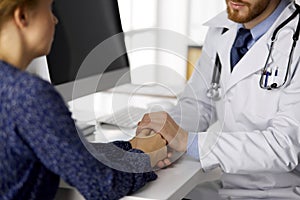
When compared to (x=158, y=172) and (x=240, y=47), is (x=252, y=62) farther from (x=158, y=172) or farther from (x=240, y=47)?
(x=158, y=172)

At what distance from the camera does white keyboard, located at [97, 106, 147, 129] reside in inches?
58.2

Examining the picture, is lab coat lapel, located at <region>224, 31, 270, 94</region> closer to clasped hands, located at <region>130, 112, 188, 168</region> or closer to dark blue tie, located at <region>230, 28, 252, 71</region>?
dark blue tie, located at <region>230, 28, 252, 71</region>

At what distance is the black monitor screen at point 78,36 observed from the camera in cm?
128

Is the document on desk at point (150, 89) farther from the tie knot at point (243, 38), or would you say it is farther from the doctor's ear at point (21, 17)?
the doctor's ear at point (21, 17)

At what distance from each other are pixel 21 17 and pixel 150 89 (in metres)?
0.50

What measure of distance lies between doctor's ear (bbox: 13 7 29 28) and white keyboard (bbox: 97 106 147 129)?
25.0 inches

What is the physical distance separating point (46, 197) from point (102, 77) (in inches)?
21.2

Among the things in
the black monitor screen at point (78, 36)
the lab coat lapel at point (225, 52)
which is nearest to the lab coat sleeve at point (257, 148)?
the lab coat lapel at point (225, 52)

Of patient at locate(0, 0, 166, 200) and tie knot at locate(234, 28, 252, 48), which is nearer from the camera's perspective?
patient at locate(0, 0, 166, 200)

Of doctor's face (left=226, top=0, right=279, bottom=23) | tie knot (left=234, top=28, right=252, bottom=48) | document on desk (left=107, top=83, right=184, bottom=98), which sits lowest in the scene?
document on desk (left=107, top=83, right=184, bottom=98)

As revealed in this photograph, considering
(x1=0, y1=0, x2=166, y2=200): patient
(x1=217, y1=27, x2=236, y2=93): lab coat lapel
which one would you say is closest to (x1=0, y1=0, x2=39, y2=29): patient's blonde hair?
(x1=0, y1=0, x2=166, y2=200): patient

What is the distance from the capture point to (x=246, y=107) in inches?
56.9

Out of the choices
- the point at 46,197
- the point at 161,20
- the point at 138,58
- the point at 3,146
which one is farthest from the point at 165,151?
the point at 161,20

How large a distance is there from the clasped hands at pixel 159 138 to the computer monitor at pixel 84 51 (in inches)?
5.1
